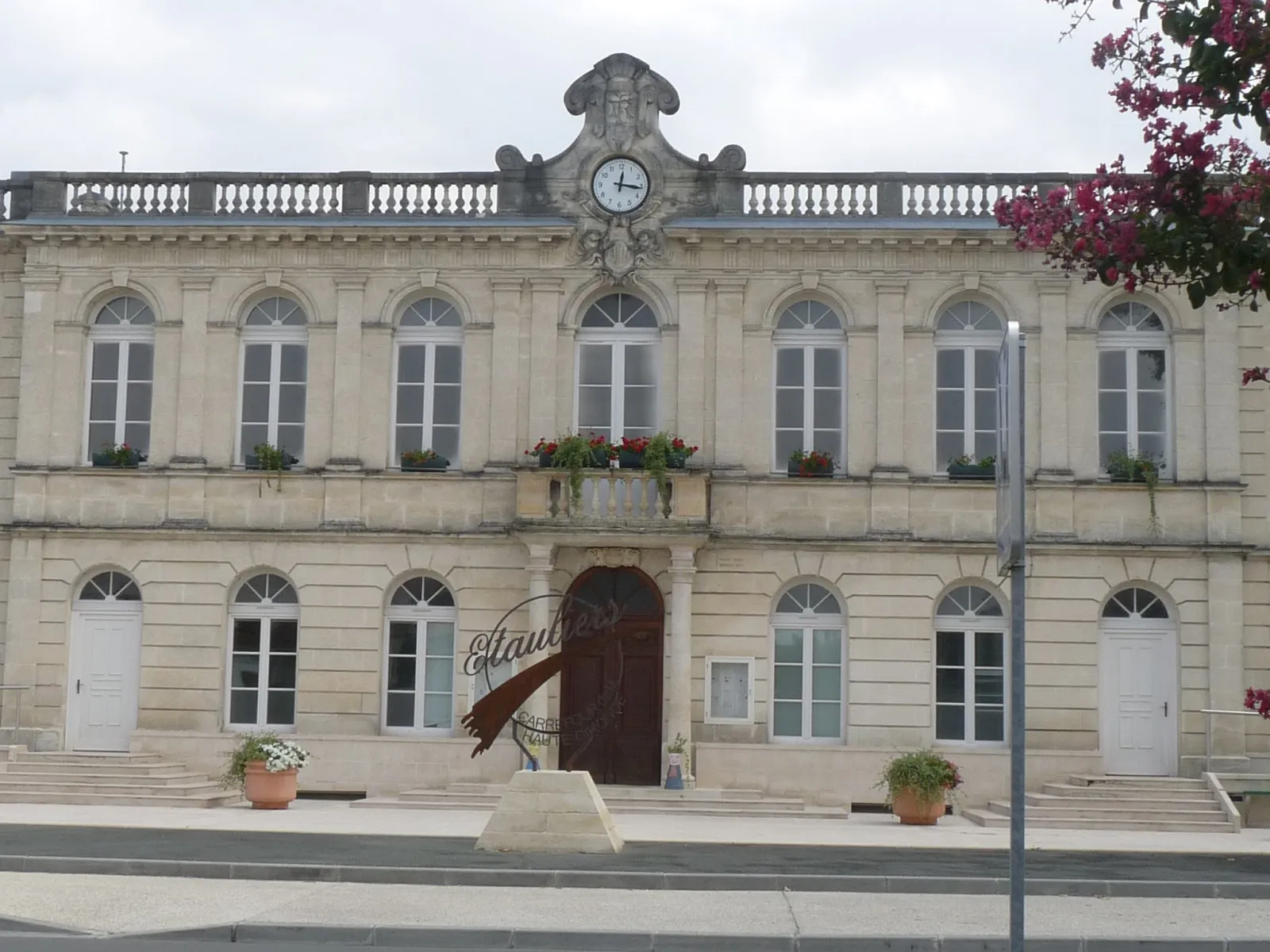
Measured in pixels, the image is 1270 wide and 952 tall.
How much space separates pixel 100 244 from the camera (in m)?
26.9

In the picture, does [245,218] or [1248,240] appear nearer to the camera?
[1248,240]

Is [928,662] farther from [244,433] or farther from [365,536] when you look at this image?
[244,433]

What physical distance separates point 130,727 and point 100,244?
7.21 metres

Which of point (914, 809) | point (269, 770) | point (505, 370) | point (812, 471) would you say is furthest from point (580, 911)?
point (505, 370)

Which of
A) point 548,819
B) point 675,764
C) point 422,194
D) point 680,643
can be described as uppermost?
point 422,194

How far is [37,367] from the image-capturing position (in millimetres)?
26781

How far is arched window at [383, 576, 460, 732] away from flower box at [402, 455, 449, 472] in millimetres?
1586

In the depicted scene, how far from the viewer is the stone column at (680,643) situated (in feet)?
82.5

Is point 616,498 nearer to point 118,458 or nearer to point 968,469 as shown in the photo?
point 968,469

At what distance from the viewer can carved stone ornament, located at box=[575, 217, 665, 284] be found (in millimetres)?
26344

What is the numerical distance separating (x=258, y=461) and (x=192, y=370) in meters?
1.70

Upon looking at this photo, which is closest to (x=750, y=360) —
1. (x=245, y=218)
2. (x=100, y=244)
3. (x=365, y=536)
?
(x=365, y=536)

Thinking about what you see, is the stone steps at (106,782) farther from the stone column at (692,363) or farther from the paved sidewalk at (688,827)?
the stone column at (692,363)

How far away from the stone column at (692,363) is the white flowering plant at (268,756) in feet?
23.4
